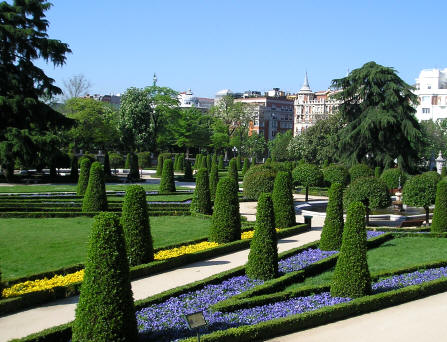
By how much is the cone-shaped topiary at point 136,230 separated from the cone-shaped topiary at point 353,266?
4794mm

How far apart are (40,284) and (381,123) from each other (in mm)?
30704

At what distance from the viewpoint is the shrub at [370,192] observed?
20.2 metres

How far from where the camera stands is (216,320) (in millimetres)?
8875

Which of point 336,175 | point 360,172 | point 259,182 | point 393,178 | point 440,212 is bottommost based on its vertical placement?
point 440,212

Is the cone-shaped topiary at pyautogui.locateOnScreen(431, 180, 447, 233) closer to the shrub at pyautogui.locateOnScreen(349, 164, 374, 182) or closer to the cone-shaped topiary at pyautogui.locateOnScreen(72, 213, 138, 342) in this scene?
the cone-shaped topiary at pyautogui.locateOnScreen(72, 213, 138, 342)

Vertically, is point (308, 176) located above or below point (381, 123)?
below

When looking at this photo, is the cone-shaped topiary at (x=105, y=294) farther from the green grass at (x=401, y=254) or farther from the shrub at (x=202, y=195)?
the shrub at (x=202, y=195)

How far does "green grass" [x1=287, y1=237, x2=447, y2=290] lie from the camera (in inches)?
498

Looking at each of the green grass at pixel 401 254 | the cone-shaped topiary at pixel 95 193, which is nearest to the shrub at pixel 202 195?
the cone-shaped topiary at pixel 95 193

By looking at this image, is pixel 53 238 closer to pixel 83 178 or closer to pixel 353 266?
pixel 353 266

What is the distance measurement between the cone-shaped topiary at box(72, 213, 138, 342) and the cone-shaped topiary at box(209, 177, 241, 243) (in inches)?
318

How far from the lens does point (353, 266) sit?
10.1m

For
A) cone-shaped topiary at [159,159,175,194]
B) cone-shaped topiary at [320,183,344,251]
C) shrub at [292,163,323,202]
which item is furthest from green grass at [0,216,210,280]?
shrub at [292,163,323,202]

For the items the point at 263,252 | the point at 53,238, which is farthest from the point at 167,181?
the point at 263,252
